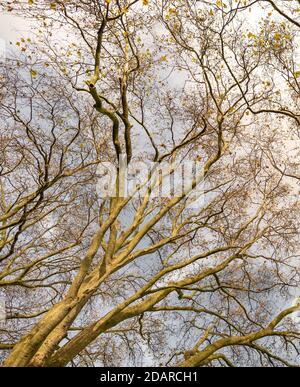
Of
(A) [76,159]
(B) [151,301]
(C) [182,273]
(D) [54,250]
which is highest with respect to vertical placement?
(A) [76,159]

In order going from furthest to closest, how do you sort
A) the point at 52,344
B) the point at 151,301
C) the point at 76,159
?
the point at 76,159 → the point at 151,301 → the point at 52,344

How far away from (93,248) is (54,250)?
2.90 meters

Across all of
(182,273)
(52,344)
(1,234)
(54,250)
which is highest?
(1,234)

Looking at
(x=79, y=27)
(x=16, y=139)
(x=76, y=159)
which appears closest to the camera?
(x=79, y=27)

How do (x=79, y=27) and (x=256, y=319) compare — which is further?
(x=256, y=319)

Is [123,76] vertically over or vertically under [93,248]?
over

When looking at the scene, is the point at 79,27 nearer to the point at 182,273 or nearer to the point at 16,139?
the point at 16,139

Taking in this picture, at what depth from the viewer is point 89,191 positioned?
998 centimetres

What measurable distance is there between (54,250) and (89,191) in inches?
72.2

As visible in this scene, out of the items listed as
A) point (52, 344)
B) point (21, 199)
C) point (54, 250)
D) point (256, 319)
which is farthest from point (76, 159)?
point (256, 319)

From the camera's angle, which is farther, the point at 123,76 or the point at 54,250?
the point at 54,250

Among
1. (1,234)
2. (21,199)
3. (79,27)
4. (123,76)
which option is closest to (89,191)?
(21,199)
